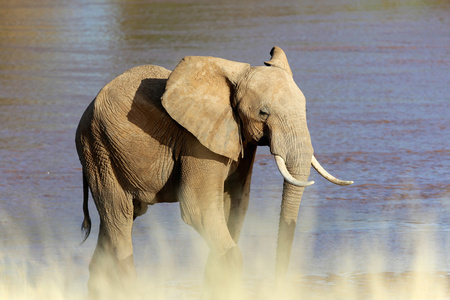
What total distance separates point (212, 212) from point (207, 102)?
647mm

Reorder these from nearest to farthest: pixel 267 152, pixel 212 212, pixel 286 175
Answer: pixel 286 175
pixel 212 212
pixel 267 152

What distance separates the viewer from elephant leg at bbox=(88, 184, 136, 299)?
250 inches

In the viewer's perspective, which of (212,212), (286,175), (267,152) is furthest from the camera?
(267,152)

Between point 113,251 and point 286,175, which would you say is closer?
point 286,175

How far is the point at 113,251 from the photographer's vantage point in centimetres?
643

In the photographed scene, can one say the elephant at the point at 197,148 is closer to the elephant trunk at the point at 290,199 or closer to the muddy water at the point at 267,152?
the elephant trunk at the point at 290,199

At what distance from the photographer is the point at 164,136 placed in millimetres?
6109

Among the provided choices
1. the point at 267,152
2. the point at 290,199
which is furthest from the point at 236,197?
the point at 267,152

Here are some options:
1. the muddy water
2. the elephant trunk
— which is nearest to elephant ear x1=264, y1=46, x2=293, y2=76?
the elephant trunk

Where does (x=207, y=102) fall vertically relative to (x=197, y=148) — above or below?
above

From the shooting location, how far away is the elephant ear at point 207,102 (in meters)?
5.86

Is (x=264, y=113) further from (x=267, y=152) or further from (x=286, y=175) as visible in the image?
(x=267, y=152)

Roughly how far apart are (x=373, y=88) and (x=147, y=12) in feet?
41.4

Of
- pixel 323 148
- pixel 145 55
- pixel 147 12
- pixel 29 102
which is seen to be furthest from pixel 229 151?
pixel 147 12
